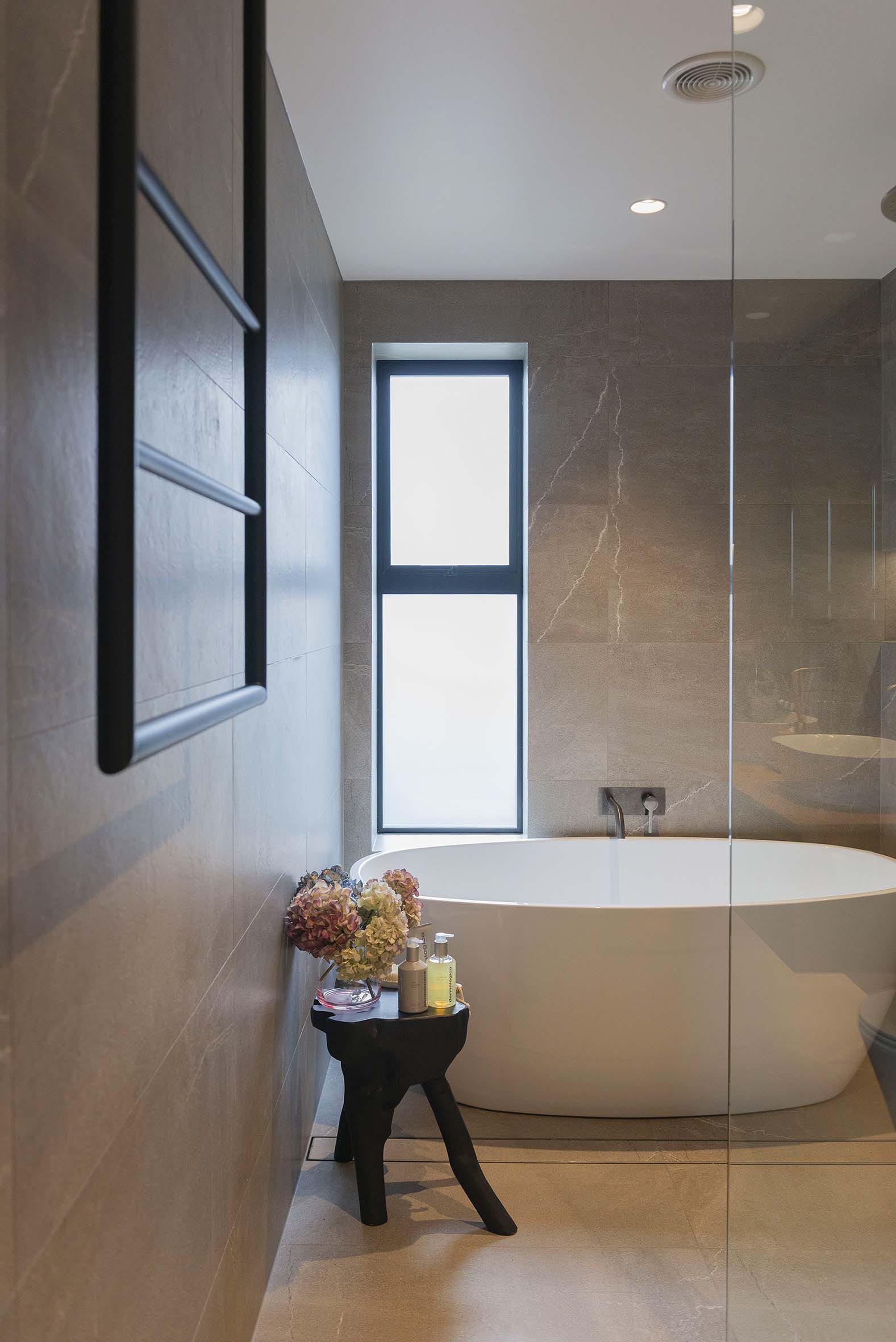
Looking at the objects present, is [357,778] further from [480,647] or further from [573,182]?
[573,182]

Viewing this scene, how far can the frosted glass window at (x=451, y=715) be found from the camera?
12.2 ft

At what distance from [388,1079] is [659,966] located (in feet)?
2.61

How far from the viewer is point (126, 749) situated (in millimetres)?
780

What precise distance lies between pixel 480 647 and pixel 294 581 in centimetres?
139

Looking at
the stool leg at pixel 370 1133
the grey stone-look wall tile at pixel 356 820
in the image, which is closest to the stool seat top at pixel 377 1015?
the stool leg at pixel 370 1133

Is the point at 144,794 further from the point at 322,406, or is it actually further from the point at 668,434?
the point at 668,434

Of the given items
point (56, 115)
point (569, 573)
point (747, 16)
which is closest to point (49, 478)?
point (56, 115)

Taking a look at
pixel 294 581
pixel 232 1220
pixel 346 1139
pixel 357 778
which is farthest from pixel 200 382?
pixel 357 778

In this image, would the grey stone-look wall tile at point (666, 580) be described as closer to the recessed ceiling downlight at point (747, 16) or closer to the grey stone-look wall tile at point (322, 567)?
the grey stone-look wall tile at point (322, 567)

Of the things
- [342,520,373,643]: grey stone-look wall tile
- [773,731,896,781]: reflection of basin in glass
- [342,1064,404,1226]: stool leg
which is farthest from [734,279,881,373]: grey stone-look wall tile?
[342,520,373,643]: grey stone-look wall tile

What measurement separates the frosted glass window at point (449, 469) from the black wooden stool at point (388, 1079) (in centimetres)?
192

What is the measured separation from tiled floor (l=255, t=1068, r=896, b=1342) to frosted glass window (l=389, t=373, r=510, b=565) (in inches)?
74.4

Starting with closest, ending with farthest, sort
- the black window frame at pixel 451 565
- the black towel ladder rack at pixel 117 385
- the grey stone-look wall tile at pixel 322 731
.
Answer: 1. the black towel ladder rack at pixel 117 385
2. the grey stone-look wall tile at pixel 322 731
3. the black window frame at pixel 451 565

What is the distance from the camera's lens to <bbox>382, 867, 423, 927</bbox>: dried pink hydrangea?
2.38 m
